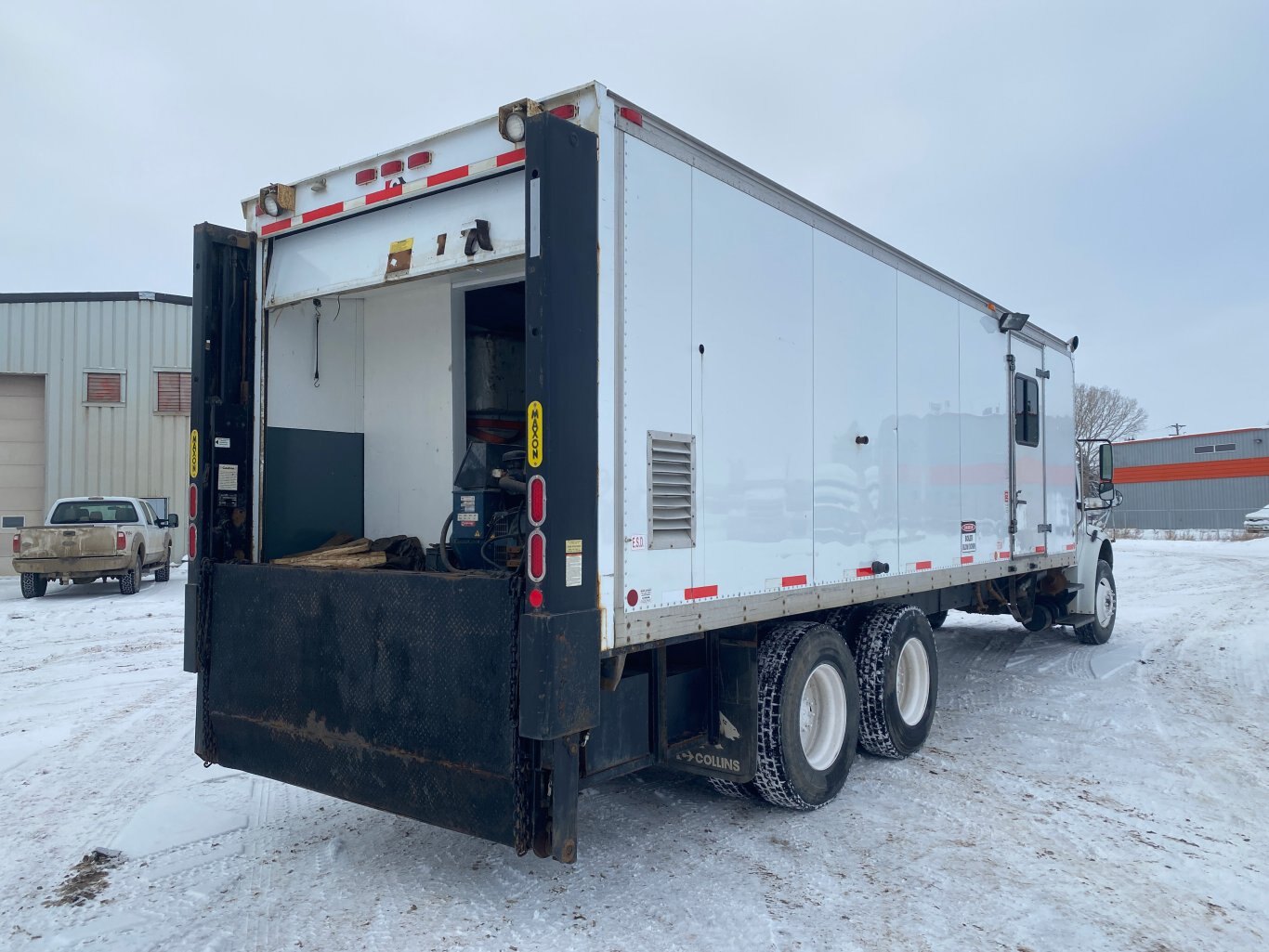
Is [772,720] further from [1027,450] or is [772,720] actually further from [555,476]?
[1027,450]

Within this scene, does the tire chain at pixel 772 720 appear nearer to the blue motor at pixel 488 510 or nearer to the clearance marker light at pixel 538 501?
the blue motor at pixel 488 510

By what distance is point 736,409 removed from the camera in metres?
4.64

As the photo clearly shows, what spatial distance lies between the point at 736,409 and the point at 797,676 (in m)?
1.51

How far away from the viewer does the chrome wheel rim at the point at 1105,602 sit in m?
11.0

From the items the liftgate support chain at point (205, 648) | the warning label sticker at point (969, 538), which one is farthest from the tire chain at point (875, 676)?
the liftgate support chain at point (205, 648)

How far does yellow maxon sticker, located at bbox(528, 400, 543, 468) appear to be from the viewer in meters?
3.56

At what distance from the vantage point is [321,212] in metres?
4.88

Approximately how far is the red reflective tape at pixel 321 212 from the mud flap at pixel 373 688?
5.96ft

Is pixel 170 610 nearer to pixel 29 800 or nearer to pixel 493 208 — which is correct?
pixel 29 800

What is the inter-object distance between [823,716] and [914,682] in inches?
53.9

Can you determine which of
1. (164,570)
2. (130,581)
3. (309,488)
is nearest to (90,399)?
(164,570)

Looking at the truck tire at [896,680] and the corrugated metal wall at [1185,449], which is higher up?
the corrugated metal wall at [1185,449]

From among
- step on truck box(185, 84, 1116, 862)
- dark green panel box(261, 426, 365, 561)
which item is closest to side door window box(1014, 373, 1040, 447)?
step on truck box(185, 84, 1116, 862)

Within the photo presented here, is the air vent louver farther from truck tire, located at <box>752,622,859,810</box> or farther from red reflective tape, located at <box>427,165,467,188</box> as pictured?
red reflective tape, located at <box>427,165,467,188</box>
